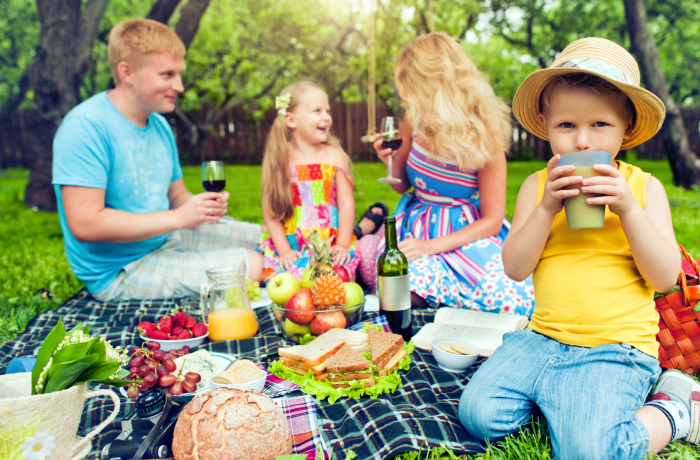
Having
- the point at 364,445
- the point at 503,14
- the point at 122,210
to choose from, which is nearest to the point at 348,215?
the point at 122,210

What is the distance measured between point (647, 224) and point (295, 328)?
5.36 feet

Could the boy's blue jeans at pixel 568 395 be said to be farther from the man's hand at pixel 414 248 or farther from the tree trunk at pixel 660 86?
the tree trunk at pixel 660 86

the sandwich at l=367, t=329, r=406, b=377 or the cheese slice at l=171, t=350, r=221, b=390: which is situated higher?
the sandwich at l=367, t=329, r=406, b=377

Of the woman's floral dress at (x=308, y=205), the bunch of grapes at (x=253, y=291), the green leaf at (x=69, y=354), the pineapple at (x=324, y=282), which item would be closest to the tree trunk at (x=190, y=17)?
the woman's floral dress at (x=308, y=205)

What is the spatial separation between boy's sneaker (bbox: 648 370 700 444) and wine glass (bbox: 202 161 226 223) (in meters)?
2.53

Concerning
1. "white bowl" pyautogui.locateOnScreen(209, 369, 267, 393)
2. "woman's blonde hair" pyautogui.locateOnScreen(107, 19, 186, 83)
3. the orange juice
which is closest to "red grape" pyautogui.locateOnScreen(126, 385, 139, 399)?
"white bowl" pyautogui.locateOnScreen(209, 369, 267, 393)

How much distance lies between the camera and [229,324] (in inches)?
98.5

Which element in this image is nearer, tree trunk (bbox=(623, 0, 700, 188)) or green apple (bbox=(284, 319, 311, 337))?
green apple (bbox=(284, 319, 311, 337))

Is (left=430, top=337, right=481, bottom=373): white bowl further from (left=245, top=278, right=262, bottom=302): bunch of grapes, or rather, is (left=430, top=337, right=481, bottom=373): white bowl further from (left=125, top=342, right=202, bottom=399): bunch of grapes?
(left=245, top=278, right=262, bottom=302): bunch of grapes

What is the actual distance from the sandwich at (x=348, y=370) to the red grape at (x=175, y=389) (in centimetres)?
59

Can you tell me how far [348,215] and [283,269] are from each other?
69cm

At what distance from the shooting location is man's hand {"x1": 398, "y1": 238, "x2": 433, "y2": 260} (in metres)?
3.05

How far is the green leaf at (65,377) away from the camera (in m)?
1.23

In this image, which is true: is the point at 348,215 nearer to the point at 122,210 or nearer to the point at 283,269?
the point at 283,269
